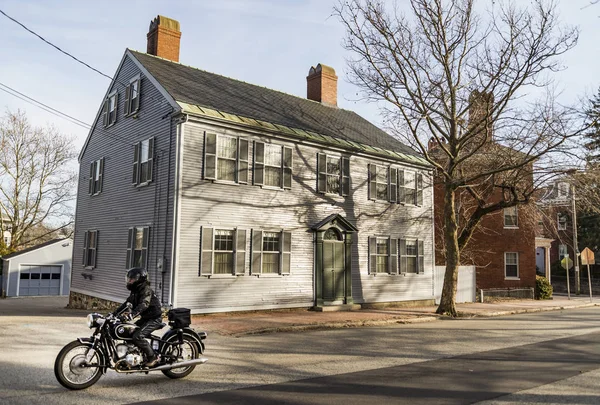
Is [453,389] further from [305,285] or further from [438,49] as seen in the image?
[438,49]

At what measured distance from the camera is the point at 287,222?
18.5 metres

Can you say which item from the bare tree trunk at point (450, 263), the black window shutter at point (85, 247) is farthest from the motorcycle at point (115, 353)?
the black window shutter at point (85, 247)

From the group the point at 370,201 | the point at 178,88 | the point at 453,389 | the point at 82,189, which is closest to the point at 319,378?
the point at 453,389

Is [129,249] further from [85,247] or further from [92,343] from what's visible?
[92,343]

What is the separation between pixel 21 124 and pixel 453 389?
42.0 metres

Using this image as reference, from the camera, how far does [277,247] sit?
18141mm

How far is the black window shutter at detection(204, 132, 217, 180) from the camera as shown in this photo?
647 inches

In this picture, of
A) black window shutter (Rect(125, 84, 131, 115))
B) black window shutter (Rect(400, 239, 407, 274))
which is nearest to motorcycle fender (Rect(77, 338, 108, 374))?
black window shutter (Rect(125, 84, 131, 115))

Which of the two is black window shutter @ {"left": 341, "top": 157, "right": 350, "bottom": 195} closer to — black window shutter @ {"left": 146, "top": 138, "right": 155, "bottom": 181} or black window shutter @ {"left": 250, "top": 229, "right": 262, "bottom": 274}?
black window shutter @ {"left": 250, "top": 229, "right": 262, "bottom": 274}

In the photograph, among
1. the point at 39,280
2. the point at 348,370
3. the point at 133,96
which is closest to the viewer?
the point at 348,370

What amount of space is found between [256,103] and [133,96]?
4.93 m

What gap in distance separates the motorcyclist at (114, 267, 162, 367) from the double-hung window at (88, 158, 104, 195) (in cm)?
1490

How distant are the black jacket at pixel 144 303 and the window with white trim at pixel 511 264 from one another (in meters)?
28.2

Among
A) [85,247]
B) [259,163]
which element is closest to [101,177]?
[85,247]
